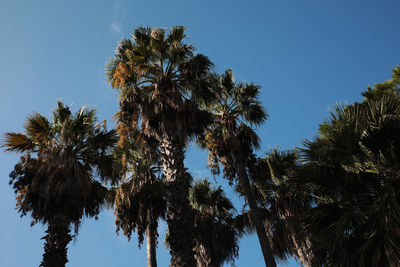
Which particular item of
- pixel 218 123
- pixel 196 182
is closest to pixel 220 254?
pixel 196 182

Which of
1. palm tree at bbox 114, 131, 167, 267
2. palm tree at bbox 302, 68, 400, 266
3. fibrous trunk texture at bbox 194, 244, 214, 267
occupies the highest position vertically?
palm tree at bbox 114, 131, 167, 267

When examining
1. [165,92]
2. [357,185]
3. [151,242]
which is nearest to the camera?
[357,185]

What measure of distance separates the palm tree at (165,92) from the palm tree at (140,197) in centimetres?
133

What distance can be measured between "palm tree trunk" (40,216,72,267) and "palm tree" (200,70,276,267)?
7.00 meters

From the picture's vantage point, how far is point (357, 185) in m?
8.42

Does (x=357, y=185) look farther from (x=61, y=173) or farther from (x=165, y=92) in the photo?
(x=61, y=173)

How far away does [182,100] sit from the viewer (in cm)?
1244

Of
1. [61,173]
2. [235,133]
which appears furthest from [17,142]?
[235,133]

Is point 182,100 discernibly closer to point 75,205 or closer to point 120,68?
point 120,68

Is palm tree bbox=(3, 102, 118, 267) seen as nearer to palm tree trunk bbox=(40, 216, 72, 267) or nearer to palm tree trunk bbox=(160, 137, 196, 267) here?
palm tree trunk bbox=(40, 216, 72, 267)

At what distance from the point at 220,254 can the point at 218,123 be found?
660cm

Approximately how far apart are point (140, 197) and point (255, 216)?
486cm

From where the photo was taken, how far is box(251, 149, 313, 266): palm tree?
1306 centimetres

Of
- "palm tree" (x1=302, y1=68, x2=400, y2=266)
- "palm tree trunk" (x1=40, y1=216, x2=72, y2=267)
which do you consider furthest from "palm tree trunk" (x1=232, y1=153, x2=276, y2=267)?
"palm tree trunk" (x1=40, y1=216, x2=72, y2=267)
